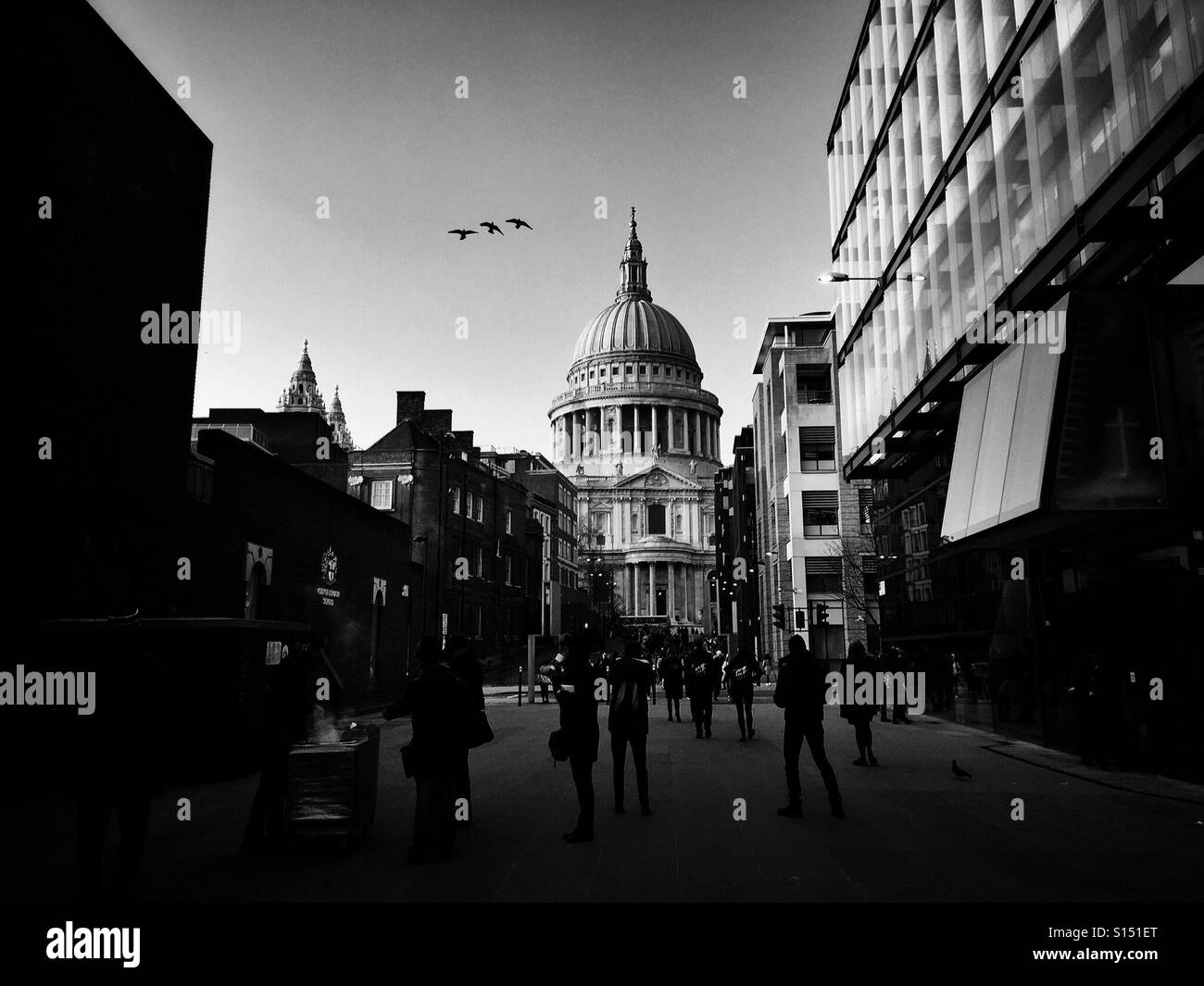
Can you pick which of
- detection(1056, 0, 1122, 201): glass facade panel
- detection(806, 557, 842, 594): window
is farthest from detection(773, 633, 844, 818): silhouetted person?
detection(806, 557, 842, 594): window

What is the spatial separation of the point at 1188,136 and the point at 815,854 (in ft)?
29.0

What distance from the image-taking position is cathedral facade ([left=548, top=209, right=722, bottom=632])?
12456 centimetres

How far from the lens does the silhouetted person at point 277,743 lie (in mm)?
7934

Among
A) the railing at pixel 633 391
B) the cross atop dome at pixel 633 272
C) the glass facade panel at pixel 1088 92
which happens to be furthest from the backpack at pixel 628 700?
the cross atop dome at pixel 633 272

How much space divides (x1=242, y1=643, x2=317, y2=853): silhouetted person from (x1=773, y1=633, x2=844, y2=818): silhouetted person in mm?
4880

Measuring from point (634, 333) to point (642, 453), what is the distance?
22679mm

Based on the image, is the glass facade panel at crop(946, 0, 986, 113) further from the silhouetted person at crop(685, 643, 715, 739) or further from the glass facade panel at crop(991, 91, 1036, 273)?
the silhouetted person at crop(685, 643, 715, 739)

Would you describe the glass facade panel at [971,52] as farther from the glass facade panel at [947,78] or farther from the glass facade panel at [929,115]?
the glass facade panel at [929,115]

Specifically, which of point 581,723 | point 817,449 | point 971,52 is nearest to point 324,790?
point 581,723

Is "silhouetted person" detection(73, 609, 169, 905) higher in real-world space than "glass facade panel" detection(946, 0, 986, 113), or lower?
lower

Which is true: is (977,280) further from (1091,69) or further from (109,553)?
(109,553)

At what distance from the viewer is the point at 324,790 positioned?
7.89m

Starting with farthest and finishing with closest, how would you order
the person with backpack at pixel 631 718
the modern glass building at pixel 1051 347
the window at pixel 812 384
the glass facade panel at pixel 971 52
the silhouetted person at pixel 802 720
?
1. the window at pixel 812 384
2. the glass facade panel at pixel 971 52
3. the modern glass building at pixel 1051 347
4. the person with backpack at pixel 631 718
5. the silhouetted person at pixel 802 720

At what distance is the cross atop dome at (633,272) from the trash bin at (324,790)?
169m
